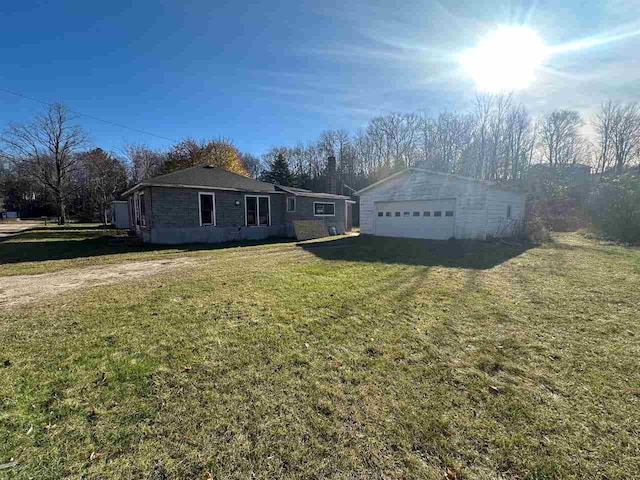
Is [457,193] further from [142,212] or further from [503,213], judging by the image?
[142,212]

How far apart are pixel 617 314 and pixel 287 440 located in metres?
5.24

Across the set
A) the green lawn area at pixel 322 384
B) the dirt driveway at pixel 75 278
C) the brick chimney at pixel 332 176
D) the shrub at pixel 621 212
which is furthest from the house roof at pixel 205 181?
the brick chimney at pixel 332 176

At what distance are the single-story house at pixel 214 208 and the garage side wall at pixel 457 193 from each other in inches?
210

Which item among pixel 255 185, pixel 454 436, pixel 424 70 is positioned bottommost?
pixel 454 436

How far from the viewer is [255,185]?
16078mm

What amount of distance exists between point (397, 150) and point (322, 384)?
35.6m

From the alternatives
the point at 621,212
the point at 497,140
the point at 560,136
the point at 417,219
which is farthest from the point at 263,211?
the point at 560,136

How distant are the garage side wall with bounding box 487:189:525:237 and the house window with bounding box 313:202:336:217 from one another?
941 cm

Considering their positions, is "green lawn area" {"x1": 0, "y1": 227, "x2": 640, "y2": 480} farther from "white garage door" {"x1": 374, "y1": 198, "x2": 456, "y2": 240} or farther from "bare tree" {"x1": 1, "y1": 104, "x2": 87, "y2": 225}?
"bare tree" {"x1": 1, "y1": 104, "x2": 87, "y2": 225}

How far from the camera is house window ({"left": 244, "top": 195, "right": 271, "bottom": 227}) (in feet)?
49.3

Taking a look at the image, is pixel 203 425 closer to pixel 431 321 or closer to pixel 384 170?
pixel 431 321

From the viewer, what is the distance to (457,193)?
12.9 meters

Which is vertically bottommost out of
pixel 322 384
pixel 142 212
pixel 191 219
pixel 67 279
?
pixel 322 384

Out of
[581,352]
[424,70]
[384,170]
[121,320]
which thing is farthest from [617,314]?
[384,170]
